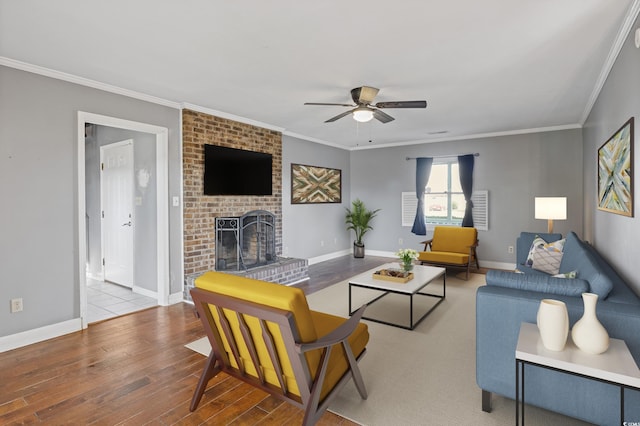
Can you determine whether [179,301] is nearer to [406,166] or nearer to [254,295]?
[254,295]

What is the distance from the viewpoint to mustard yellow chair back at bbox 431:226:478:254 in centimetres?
576

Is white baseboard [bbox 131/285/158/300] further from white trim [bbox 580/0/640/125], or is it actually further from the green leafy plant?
white trim [bbox 580/0/640/125]

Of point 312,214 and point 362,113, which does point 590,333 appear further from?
point 312,214

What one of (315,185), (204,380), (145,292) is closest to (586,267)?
(204,380)

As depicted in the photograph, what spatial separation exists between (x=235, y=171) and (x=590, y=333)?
439 centimetres

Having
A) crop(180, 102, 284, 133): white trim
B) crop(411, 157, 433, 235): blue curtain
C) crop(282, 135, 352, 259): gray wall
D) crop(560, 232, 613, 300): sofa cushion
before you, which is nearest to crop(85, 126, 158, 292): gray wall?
crop(180, 102, 284, 133): white trim

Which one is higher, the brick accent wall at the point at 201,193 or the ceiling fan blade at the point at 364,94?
the ceiling fan blade at the point at 364,94

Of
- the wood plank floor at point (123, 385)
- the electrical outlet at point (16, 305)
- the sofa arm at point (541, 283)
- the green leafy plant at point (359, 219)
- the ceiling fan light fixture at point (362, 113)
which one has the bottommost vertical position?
the wood plank floor at point (123, 385)

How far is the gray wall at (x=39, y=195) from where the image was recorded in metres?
2.95

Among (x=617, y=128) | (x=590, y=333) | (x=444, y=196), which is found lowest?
(x=590, y=333)

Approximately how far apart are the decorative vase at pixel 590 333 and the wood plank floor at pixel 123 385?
129 centimetres

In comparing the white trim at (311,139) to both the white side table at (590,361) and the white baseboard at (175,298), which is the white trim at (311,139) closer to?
the white baseboard at (175,298)

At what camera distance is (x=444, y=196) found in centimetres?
682

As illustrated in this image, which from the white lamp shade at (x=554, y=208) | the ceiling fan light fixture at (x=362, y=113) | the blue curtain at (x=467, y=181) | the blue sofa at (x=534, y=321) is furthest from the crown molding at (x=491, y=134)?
the blue sofa at (x=534, y=321)
